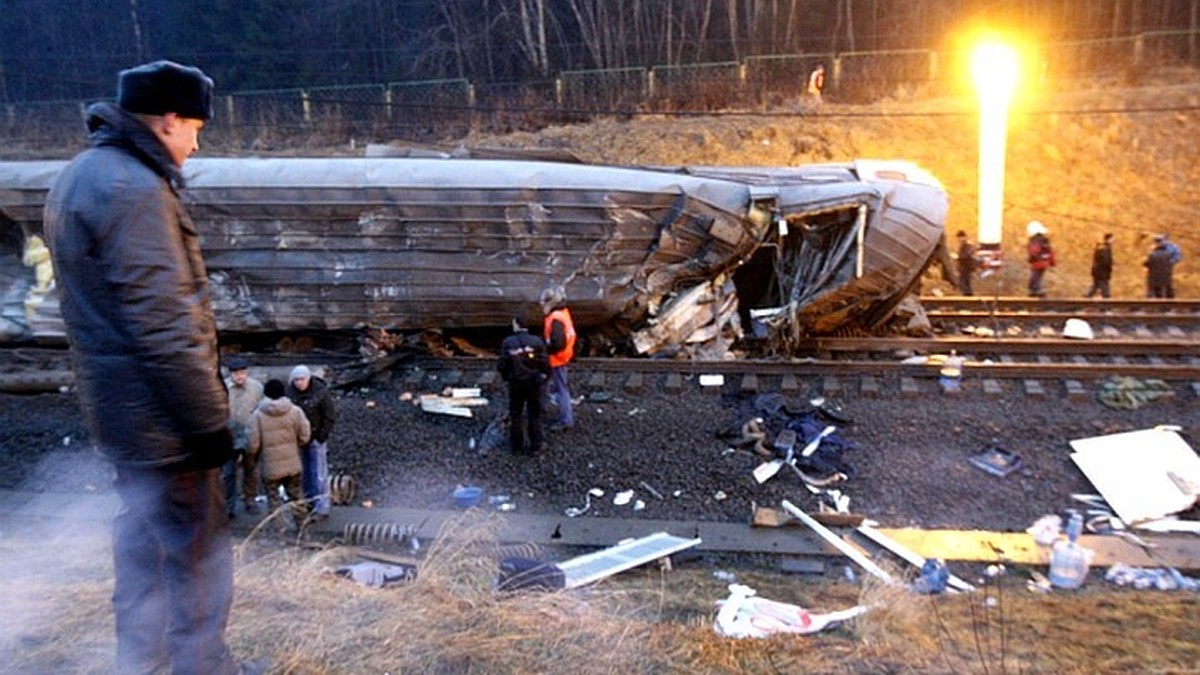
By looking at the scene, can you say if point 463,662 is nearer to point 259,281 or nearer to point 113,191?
point 113,191

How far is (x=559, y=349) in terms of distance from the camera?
28.6 ft

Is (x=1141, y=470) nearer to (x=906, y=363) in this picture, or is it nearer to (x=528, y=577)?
(x=906, y=363)

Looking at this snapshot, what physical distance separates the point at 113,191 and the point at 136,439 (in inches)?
26.6

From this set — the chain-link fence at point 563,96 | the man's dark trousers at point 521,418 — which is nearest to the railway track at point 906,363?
the man's dark trousers at point 521,418

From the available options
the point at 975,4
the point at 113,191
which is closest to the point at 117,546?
the point at 113,191

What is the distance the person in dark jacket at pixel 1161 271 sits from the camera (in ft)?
44.2

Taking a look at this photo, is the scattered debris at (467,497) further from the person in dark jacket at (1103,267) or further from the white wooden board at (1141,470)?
the person in dark jacket at (1103,267)

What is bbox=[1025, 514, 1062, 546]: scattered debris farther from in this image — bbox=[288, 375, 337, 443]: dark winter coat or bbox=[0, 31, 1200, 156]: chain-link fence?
bbox=[0, 31, 1200, 156]: chain-link fence

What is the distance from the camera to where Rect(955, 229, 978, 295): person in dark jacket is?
14.4 m

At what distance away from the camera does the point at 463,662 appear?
11.9 feet

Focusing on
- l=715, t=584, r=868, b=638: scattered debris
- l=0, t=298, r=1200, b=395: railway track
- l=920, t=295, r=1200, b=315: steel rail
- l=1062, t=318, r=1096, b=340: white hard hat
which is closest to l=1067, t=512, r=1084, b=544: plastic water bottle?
l=715, t=584, r=868, b=638: scattered debris

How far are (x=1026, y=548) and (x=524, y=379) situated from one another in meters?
4.02

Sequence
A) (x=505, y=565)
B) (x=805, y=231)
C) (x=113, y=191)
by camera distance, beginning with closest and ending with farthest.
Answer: (x=113, y=191) → (x=505, y=565) → (x=805, y=231)

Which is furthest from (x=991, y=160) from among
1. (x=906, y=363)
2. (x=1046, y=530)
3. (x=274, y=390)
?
(x=274, y=390)
